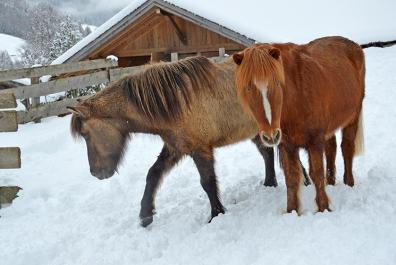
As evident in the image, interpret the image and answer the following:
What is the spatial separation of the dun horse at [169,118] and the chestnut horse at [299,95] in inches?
39.5

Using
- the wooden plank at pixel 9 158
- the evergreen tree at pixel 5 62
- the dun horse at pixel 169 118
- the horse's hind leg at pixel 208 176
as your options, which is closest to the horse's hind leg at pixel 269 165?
the dun horse at pixel 169 118

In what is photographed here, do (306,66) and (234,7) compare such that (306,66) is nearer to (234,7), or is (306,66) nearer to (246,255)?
(246,255)

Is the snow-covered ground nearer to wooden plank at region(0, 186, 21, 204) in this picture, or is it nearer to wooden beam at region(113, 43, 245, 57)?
wooden plank at region(0, 186, 21, 204)

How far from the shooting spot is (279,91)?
3.16m

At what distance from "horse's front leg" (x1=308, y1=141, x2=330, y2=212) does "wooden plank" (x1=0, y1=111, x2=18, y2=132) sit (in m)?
4.00

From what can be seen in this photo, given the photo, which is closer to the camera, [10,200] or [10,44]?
[10,200]

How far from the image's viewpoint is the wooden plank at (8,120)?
18.3 feet

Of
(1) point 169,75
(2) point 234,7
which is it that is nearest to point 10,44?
(2) point 234,7

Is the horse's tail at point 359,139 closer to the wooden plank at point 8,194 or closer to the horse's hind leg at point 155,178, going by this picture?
the horse's hind leg at point 155,178

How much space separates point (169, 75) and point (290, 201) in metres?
1.87

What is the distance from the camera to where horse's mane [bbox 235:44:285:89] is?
10.2 feet

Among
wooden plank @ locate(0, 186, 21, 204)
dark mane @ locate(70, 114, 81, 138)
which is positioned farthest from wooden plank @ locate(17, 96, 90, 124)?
dark mane @ locate(70, 114, 81, 138)

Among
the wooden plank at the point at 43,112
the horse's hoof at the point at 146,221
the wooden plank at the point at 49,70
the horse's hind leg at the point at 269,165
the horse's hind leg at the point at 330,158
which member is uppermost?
the wooden plank at the point at 49,70

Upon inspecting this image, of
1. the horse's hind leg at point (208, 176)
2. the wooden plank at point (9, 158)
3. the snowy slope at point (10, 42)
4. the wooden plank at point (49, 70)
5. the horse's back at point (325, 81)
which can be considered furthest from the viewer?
the snowy slope at point (10, 42)
